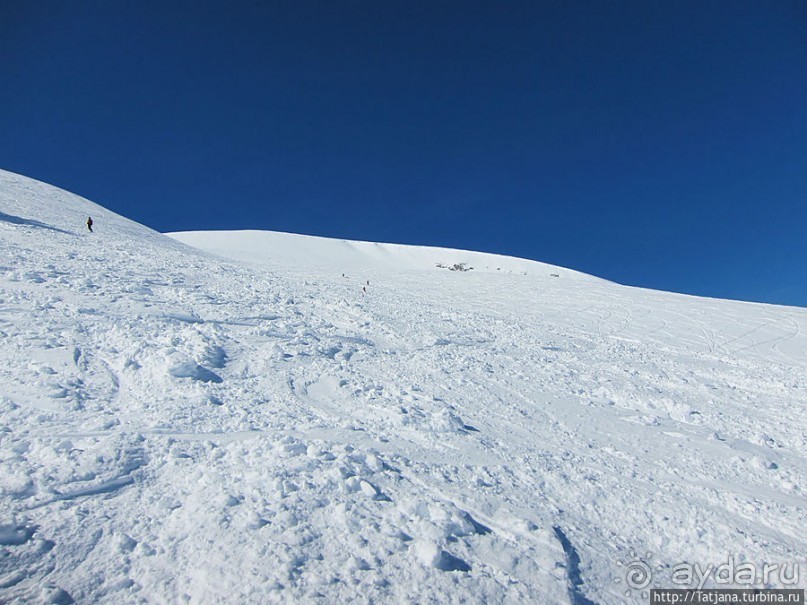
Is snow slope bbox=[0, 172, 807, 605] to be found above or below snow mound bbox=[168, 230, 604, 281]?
below

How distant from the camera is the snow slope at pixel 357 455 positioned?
11.7 ft

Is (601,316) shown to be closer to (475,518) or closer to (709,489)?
(709,489)

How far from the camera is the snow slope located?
3.58m

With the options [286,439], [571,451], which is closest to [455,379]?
[571,451]

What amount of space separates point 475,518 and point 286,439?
2452mm

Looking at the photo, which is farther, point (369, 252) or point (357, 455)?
point (369, 252)

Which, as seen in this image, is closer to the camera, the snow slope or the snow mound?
the snow slope

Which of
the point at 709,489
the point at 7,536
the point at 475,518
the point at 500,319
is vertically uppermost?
the point at 500,319

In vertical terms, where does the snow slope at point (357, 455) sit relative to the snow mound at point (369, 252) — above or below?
below

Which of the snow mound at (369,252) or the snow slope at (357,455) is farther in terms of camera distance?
the snow mound at (369,252)

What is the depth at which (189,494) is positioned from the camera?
13.9ft

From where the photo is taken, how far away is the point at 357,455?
5188 mm

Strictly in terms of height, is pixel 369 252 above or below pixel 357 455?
above

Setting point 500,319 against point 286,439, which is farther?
point 500,319
